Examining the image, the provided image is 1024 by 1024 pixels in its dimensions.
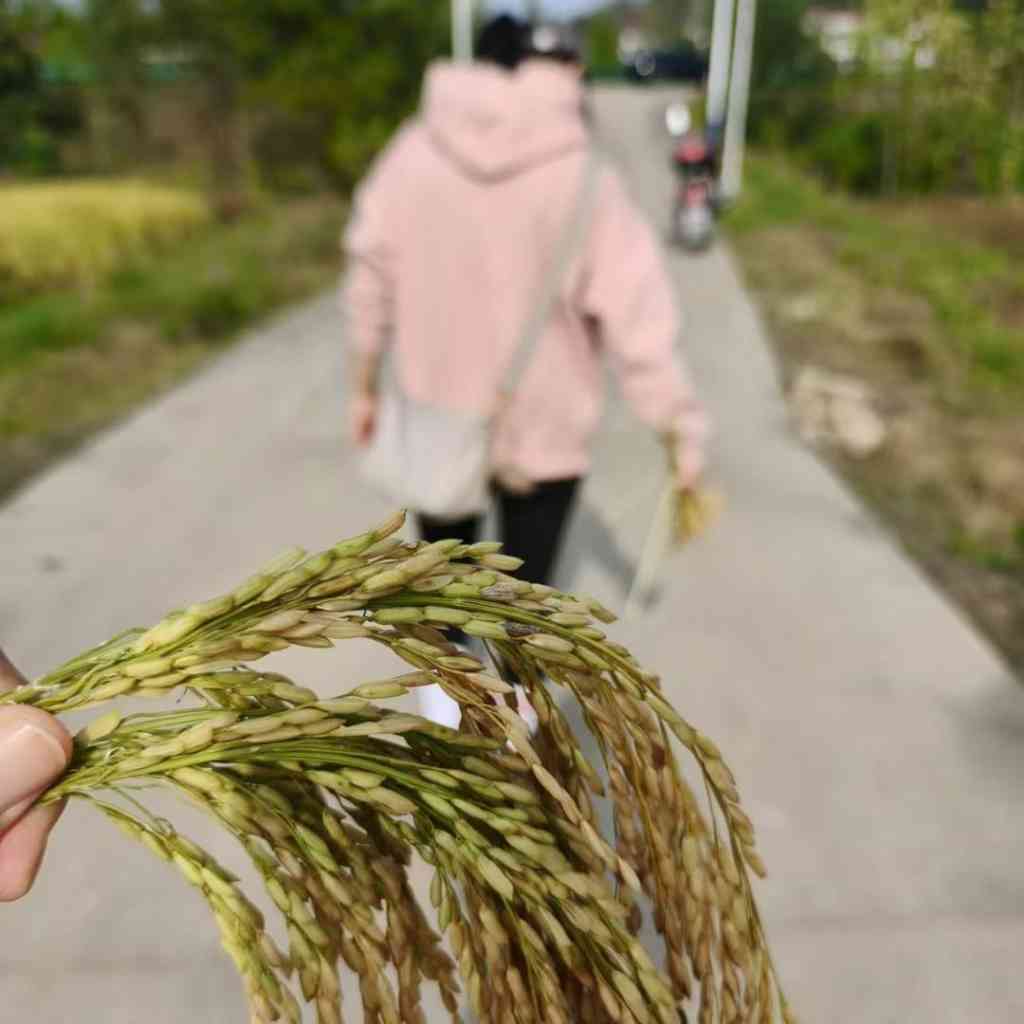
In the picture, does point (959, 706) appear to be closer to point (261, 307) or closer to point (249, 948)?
point (249, 948)

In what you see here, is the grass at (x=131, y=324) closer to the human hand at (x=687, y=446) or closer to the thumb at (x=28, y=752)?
the human hand at (x=687, y=446)

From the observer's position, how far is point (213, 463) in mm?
5938

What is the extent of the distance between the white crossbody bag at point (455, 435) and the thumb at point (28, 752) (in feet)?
6.32

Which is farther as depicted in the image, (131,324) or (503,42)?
(131,324)

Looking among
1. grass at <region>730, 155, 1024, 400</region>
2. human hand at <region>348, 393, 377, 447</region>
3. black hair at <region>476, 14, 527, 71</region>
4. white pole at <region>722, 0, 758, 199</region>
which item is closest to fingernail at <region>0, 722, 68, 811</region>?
black hair at <region>476, 14, 527, 71</region>

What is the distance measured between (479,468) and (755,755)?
3.92 ft

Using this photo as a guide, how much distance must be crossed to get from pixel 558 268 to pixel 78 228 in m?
10.2

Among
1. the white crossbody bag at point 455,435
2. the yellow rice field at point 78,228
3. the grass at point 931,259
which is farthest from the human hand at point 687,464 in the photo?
the yellow rice field at point 78,228

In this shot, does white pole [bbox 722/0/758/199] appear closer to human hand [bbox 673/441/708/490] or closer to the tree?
the tree

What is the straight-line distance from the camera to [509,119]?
101 inches

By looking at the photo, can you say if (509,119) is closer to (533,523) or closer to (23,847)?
(533,523)

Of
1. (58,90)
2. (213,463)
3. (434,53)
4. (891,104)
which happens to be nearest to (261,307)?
(58,90)

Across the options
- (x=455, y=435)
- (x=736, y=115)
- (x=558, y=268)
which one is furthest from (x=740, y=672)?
(x=736, y=115)

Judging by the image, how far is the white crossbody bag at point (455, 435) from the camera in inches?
102
